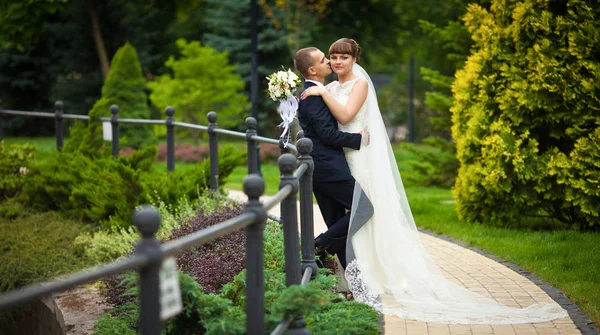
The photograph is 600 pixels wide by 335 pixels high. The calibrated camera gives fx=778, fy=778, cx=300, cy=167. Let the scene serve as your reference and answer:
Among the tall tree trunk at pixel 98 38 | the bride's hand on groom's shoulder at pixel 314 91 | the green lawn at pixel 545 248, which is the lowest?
the green lawn at pixel 545 248

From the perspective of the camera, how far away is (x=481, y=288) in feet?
20.0

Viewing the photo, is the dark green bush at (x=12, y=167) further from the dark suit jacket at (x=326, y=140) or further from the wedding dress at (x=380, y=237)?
the wedding dress at (x=380, y=237)

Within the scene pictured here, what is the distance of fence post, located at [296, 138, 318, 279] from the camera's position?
5.11m

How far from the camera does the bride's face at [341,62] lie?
5.85 meters

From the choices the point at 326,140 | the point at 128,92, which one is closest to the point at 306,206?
the point at 326,140

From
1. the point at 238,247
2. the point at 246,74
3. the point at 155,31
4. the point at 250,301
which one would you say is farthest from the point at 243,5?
the point at 250,301

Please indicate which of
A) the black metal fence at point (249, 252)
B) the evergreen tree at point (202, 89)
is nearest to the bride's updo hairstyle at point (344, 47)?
the black metal fence at point (249, 252)

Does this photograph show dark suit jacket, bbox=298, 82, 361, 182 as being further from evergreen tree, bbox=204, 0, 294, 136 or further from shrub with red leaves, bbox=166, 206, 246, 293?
evergreen tree, bbox=204, 0, 294, 136

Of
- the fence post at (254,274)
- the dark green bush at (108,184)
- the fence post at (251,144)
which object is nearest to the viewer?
the fence post at (254,274)

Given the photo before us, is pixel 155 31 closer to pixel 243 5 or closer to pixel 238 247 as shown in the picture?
pixel 243 5

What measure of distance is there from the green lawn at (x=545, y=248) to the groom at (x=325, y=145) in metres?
1.81

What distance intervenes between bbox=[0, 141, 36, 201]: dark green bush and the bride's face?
6.50 metres

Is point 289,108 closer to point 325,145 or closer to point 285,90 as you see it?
point 285,90

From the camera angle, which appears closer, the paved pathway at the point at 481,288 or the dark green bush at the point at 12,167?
the paved pathway at the point at 481,288
